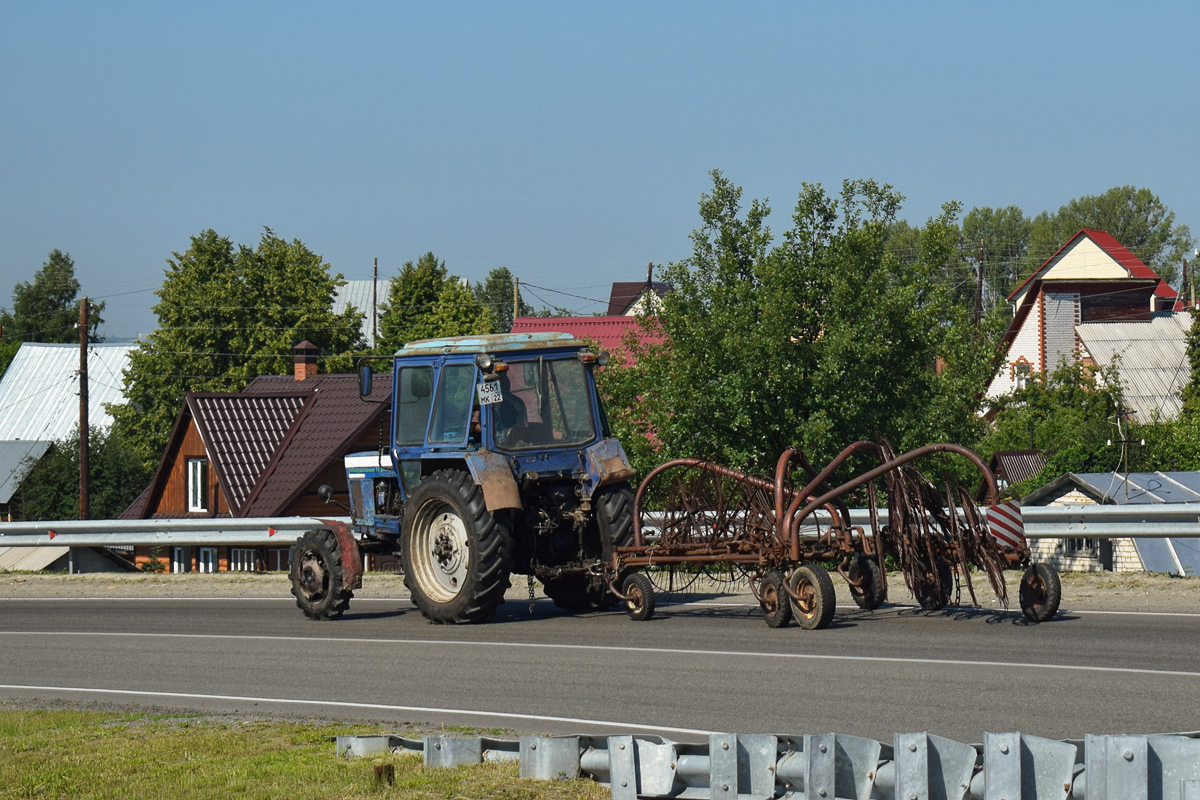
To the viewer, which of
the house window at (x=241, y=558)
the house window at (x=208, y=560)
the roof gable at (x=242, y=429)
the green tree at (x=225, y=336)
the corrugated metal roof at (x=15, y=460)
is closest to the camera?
the roof gable at (x=242, y=429)

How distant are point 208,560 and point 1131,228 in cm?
9262

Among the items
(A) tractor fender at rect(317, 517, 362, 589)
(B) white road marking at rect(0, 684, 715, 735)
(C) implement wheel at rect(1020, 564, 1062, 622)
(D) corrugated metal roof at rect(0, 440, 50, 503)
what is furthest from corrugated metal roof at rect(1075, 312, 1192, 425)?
(B) white road marking at rect(0, 684, 715, 735)

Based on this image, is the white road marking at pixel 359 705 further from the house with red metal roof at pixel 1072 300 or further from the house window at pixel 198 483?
the house with red metal roof at pixel 1072 300

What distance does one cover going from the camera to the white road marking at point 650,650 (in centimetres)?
956

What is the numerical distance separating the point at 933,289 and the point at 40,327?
99.2m

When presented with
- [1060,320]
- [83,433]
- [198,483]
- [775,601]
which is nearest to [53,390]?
[83,433]

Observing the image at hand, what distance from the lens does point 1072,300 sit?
68.2 metres

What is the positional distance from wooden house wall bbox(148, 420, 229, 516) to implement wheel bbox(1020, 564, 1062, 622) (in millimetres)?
34772

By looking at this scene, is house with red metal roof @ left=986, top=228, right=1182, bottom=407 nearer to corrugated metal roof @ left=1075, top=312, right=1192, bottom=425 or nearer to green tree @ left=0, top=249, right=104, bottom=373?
corrugated metal roof @ left=1075, top=312, right=1192, bottom=425

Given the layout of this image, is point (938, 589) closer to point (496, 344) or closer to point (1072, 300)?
point (496, 344)

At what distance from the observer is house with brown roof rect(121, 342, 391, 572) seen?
39938mm

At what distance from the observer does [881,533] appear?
11.9 metres

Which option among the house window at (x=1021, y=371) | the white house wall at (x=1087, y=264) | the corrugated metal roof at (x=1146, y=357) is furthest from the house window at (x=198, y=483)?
the white house wall at (x=1087, y=264)

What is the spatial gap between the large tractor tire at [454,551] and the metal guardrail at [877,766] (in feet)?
20.2
